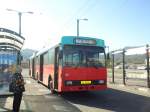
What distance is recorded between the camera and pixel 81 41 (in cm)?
1741

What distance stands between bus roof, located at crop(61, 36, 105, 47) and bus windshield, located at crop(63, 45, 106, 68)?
19cm

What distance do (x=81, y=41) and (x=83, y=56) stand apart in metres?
0.81

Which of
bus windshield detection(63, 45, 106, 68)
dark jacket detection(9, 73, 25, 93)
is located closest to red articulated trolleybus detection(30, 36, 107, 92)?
bus windshield detection(63, 45, 106, 68)

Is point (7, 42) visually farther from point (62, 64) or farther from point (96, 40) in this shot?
point (96, 40)

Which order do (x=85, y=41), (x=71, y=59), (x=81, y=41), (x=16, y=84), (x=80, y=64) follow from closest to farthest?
1. (x=16, y=84)
2. (x=71, y=59)
3. (x=80, y=64)
4. (x=81, y=41)
5. (x=85, y=41)

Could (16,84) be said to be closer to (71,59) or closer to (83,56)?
(71,59)

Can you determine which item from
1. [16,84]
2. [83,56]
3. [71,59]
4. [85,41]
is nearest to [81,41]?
[85,41]

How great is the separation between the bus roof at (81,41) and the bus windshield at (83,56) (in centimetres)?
19

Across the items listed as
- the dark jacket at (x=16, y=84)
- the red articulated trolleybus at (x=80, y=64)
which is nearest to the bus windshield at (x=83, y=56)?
the red articulated trolleybus at (x=80, y=64)

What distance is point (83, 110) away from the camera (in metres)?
13.5

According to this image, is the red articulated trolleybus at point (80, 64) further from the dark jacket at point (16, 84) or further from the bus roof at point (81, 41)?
the dark jacket at point (16, 84)

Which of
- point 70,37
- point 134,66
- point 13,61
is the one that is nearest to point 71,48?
point 70,37

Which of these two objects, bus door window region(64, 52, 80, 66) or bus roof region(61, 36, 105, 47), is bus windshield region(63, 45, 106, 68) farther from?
bus roof region(61, 36, 105, 47)

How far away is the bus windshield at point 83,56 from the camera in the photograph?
17.0 metres
